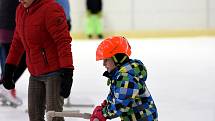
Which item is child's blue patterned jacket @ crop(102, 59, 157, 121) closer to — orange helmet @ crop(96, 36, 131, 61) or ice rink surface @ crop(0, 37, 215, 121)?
orange helmet @ crop(96, 36, 131, 61)

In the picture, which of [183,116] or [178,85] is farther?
[178,85]

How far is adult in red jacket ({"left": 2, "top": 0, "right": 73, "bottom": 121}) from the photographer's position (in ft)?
8.79

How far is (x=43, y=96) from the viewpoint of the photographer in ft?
→ 9.57

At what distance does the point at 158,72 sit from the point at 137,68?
437 centimetres

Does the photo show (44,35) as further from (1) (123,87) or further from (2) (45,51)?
(1) (123,87)

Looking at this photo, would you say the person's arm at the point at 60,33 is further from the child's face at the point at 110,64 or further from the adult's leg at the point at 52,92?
the child's face at the point at 110,64

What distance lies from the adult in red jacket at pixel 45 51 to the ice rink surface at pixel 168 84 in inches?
38.2

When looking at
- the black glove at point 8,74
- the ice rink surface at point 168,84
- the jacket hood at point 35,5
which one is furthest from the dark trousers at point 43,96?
the ice rink surface at point 168,84

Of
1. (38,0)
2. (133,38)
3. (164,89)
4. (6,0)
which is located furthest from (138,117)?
(133,38)

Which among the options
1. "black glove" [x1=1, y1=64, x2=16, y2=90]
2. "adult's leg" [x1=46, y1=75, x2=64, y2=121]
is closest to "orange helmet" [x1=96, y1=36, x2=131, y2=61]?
"adult's leg" [x1=46, y1=75, x2=64, y2=121]

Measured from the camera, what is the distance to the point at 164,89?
Result: 5.36 meters

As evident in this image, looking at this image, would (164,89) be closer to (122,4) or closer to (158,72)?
(158,72)

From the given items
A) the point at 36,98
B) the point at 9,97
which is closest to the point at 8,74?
the point at 36,98

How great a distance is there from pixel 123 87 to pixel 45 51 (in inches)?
27.6
